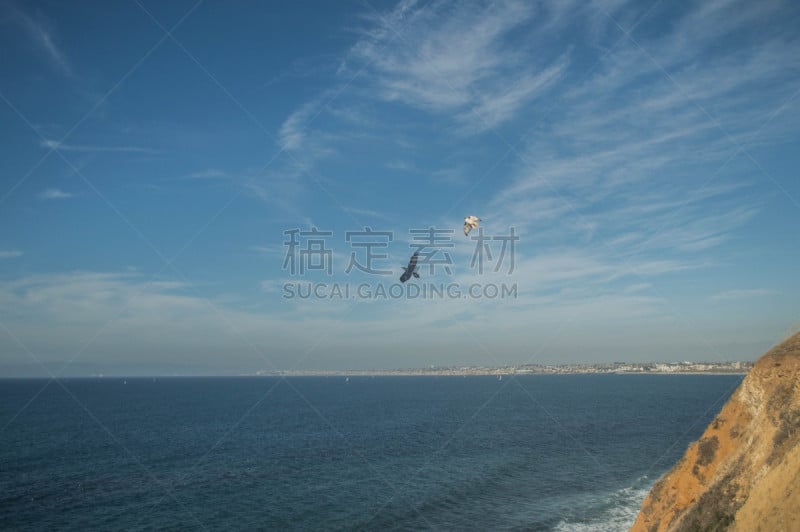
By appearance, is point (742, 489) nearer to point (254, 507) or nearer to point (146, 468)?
point (254, 507)

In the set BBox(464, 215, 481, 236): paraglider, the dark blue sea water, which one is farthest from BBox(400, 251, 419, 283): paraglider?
the dark blue sea water

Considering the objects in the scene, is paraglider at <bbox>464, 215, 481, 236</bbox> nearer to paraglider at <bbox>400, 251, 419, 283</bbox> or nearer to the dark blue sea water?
paraglider at <bbox>400, 251, 419, 283</bbox>

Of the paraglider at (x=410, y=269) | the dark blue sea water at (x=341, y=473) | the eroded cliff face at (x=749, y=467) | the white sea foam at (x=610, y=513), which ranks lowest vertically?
the white sea foam at (x=610, y=513)

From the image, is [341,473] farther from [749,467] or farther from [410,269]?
[749,467]

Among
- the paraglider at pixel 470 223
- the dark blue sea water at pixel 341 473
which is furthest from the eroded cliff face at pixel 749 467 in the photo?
the dark blue sea water at pixel 341 473

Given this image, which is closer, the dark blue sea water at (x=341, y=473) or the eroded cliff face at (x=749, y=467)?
the eroded cliff face at (x=749, y=467)

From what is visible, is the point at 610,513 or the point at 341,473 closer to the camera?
the point at 610,513

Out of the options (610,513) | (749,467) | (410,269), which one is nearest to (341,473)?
(610,513)

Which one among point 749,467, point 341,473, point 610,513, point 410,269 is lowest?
point 610,513

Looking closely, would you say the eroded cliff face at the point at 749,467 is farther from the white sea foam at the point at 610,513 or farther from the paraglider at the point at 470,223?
the white sea foam at the point at 610,513
